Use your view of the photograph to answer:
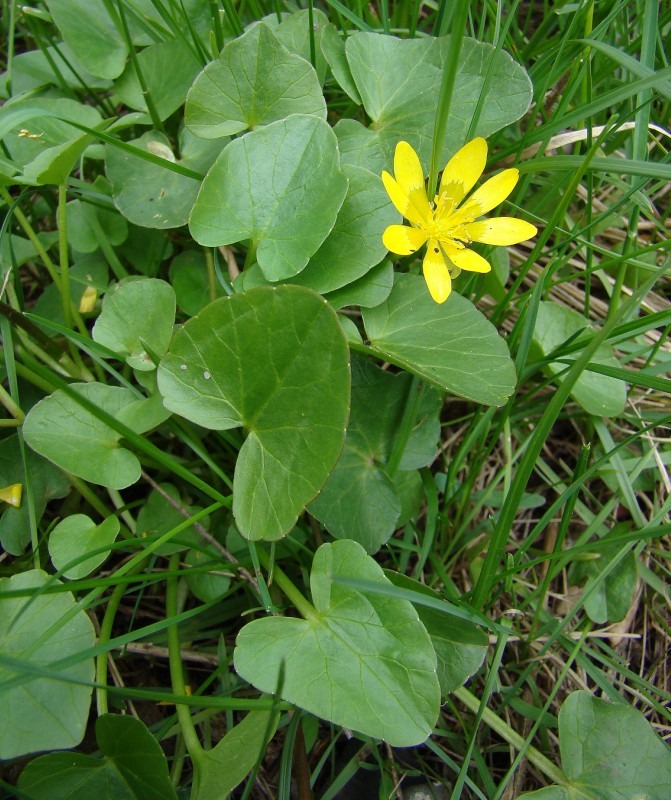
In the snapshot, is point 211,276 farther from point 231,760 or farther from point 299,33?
point 231,760

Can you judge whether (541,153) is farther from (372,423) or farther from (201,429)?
(201,429)

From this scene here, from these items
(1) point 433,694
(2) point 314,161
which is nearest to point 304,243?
(2) point 314,161

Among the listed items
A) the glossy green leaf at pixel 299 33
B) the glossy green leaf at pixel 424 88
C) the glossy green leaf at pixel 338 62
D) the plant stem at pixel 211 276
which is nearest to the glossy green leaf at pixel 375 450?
the plant stem at pixel 211 276

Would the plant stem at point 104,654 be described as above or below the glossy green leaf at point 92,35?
below

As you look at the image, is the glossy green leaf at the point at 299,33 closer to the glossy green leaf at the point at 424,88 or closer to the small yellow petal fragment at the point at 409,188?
the glossy green leaf at the point at 424,88

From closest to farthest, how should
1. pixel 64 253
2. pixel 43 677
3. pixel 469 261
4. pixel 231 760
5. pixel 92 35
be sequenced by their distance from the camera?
pixel 43 677 < pixel 231 760 < pixel 469 261 < pixel 64 253 < pixel 92 35

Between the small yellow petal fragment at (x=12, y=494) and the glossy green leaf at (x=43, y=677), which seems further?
the small yellow petal fragment at (x=12, y=494)

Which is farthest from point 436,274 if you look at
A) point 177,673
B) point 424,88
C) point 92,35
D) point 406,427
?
point 92,35
